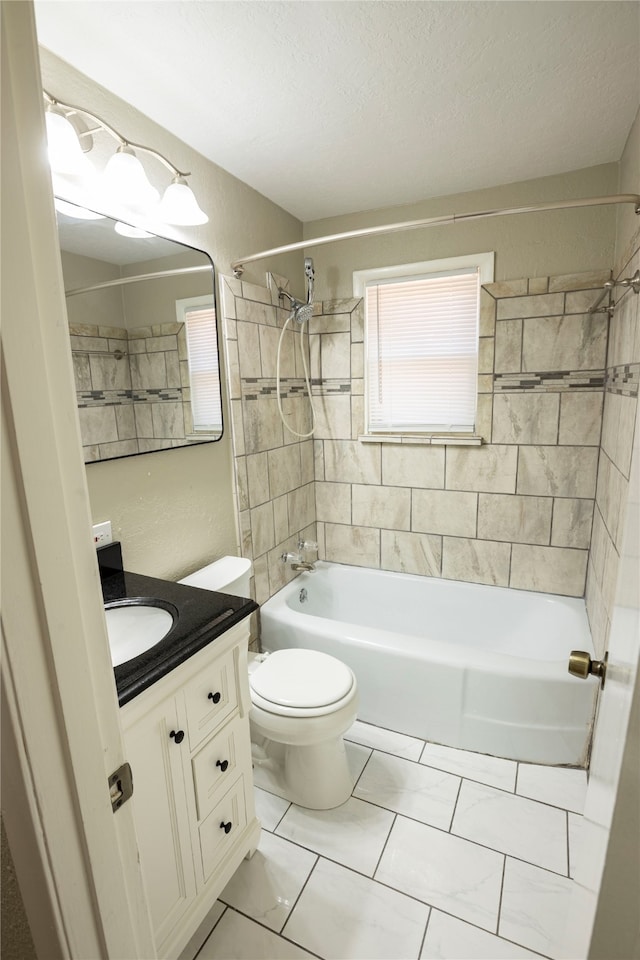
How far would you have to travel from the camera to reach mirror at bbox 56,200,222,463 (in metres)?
1.43

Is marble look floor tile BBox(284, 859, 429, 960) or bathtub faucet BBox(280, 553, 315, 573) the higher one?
bathtub faucet BBox(280, 553, 315, 573)

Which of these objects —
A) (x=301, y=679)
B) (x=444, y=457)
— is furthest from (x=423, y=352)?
(x=301, y=679)

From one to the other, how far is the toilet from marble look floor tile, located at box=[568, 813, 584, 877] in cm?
75

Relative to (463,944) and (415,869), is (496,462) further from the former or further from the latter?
(463,944)

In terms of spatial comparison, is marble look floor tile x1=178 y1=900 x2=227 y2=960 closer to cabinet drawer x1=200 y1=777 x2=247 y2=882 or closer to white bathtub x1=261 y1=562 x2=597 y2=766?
cabinet drawer x1=200 y1=777 x2=247 y2=882

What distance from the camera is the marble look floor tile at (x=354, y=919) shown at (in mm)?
1272

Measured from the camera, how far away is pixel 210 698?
127 centimetres

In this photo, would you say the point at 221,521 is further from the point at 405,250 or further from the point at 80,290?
the point at 405,250

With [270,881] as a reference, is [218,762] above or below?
above

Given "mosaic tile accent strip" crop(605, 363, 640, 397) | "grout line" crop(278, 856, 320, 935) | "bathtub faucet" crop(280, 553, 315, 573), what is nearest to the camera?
"grout line" crop(278, 856, 320, 935)

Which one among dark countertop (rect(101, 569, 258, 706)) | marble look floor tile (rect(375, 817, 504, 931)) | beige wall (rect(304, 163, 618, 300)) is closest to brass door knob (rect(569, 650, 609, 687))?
dark countertop (rect(101, 569, 258, 706))

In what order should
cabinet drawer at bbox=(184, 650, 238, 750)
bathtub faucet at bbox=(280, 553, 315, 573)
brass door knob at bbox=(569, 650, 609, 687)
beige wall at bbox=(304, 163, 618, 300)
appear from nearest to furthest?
1. brass door knob at bbox=(569, 650, 609, 687)
2. cabinet drawer at bbox=(184, 650, 238, 750)
3. beige wall at bbox=(304, 163, 618, 300)
4. bathtub faucet at bbox=(280, 553, 315, 573)

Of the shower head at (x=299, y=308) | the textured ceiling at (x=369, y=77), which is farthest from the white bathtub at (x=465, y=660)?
the textured ceiling at (x=369, y=77)

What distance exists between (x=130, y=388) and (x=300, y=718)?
1.29 meters
